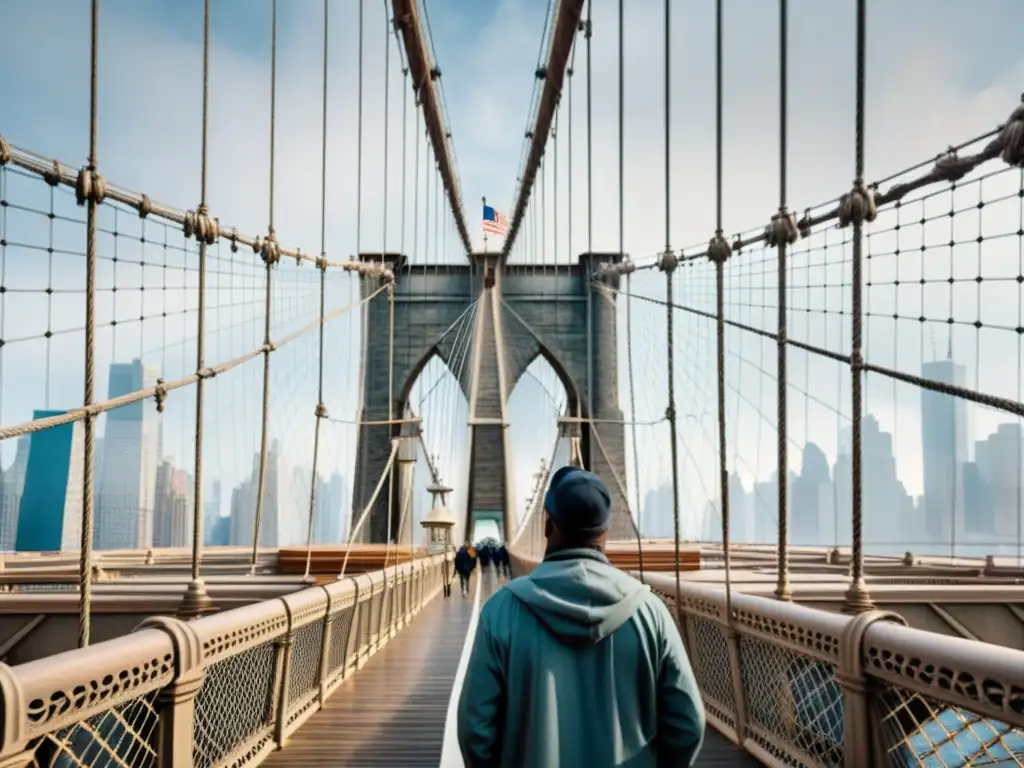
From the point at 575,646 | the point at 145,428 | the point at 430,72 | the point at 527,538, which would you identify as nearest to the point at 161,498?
the point at 145,428

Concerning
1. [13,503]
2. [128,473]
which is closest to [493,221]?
[128,473]

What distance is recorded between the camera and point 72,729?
2225 millimetres

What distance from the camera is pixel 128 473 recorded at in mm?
18344

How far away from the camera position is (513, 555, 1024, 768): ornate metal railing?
191 cm

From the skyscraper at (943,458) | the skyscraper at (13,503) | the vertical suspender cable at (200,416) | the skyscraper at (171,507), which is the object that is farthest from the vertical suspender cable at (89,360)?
the skyscraper at (171,507)

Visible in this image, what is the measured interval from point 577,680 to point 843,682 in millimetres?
1234

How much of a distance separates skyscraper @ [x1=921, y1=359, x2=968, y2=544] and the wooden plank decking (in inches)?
309

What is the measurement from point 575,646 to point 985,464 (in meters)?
13.4

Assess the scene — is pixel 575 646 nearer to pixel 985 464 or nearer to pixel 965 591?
pixel 965 591

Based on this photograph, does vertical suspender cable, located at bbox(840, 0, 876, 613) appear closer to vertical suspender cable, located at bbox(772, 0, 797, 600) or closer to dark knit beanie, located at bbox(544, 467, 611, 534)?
vertical suspender cable, located at bbox(772, 0, 797, 600)

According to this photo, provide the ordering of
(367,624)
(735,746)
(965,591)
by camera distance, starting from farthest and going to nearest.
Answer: (367,624)
(965,591)
(735,746)

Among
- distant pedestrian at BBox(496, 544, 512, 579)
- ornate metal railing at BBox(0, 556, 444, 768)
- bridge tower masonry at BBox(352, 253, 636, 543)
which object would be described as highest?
bridge tower masonry at BBox(352, 253, 636, 543)

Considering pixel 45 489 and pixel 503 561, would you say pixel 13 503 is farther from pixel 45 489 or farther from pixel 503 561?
pixel 503 561

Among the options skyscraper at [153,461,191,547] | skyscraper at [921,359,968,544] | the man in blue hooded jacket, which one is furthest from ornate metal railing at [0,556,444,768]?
skyscraper at [153,461,191,547]
